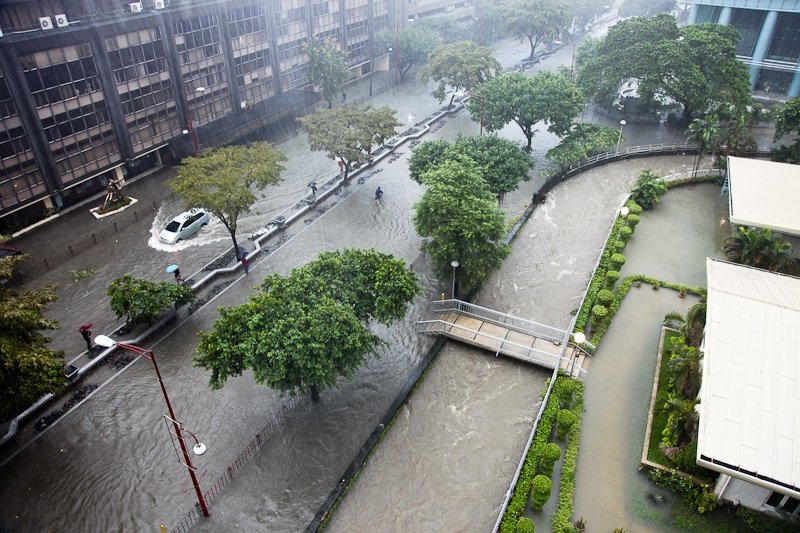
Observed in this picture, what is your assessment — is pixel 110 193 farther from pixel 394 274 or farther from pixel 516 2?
pixel 516 2

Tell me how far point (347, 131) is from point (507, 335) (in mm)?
19592

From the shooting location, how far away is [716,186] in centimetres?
3950

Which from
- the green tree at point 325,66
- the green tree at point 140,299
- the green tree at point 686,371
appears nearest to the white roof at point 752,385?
the green tree at point 686,371

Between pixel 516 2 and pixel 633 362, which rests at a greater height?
pixel 516 2

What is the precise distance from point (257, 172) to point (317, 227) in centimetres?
618

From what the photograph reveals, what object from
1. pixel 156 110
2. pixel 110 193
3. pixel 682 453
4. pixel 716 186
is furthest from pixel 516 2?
pixel 682 453

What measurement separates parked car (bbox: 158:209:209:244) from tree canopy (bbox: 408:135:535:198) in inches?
568

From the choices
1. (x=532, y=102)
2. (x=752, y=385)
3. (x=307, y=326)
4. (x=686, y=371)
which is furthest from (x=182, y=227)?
(x=752, y=385)

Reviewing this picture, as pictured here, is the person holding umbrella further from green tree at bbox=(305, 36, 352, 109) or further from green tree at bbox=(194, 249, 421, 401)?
green tree at bbox=(305, 36, 352, 109)

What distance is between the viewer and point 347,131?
37625mm

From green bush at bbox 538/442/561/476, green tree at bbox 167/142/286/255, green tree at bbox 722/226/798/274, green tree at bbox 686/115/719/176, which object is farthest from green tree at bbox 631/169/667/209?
green tree at bbox 167/142/286/255

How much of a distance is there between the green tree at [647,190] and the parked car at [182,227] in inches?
1154

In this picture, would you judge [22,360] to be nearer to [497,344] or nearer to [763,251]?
[497,344]

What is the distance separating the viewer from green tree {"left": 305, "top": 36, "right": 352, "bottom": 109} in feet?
171
